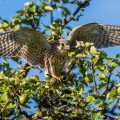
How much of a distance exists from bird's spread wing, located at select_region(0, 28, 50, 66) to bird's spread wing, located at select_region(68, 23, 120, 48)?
598 mm

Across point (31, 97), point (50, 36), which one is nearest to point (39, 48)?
point (50, 36)

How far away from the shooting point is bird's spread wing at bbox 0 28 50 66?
935 centimetres

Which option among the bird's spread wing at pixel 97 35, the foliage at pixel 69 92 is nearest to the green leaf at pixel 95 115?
the foliage at pixel 69 92

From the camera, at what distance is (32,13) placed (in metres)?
9.19

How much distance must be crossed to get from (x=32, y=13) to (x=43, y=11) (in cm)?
22

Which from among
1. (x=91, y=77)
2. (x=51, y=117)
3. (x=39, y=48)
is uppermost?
(x=39, y=48)

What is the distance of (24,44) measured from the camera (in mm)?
9500

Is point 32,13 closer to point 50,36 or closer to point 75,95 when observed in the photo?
point 50,36

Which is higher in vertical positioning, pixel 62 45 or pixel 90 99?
pixel 62 45

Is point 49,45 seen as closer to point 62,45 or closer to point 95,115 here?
point 62,45

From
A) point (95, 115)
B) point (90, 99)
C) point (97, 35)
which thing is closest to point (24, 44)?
point (97, 35)

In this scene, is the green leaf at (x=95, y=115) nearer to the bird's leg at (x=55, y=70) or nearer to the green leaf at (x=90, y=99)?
the green leaf at (x=90, y=99)

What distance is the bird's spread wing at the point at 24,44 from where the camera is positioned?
368 inches

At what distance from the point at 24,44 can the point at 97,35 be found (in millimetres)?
1548
